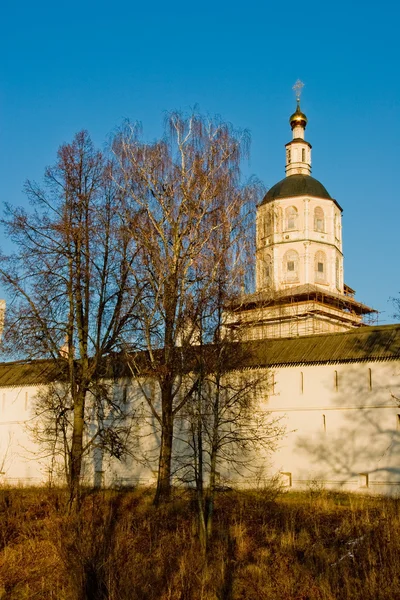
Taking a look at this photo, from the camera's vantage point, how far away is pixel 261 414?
21.9 meters

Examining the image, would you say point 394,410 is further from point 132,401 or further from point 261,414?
point 132,401

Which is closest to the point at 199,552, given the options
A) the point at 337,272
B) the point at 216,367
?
the point at 216,367

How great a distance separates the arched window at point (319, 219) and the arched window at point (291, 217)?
3.74 feet

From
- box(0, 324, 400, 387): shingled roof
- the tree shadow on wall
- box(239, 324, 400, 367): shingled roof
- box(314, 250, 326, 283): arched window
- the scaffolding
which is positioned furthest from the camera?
box(314, 250, 326, 283): arched window

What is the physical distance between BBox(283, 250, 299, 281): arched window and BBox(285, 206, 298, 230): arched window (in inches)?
65.4

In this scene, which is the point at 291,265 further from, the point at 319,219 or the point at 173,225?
the point at 173,225

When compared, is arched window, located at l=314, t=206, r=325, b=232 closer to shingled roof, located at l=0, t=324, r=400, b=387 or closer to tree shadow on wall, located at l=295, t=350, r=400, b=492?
shingled roof, located at l=0, t=324, r=400, b=387

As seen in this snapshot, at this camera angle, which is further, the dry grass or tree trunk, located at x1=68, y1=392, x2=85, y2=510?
tree trunk, located at x1=68, y1=392, x2=85, y2=510

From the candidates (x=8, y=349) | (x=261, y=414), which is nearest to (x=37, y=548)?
(x=8, y=349)

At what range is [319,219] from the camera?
131 ft

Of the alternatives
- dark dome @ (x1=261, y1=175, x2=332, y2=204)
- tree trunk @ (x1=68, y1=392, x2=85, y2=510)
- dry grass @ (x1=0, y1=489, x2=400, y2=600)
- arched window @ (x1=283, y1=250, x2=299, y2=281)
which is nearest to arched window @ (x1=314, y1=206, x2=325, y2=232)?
dark dome @ (x1=261, y1=175, x2=332, y2=204)

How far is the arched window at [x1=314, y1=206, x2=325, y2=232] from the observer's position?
3994cm

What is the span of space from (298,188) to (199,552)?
99.1 ft

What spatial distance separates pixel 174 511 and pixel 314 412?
6.56 meters
